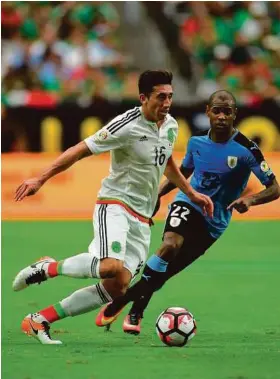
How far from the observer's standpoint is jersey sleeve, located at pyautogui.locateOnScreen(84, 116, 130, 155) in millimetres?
7298

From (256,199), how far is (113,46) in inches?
537

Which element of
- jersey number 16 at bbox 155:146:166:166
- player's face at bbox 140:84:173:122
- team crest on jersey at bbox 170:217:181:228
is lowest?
team crest on jersey at bbox 170:217:181:228

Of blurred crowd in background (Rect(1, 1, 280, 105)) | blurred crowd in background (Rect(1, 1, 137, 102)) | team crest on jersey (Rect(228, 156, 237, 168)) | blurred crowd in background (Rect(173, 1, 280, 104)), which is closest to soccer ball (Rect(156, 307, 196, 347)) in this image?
team crest on jersey (Rect(228, 156, 237, 168))

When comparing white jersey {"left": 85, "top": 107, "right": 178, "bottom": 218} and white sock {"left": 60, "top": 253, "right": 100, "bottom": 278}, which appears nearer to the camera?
white sock {"left": 60, "top": 253, "right": 100, "bottom": 278}

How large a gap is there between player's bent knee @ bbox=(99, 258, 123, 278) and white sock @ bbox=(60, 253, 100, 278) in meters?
0.03

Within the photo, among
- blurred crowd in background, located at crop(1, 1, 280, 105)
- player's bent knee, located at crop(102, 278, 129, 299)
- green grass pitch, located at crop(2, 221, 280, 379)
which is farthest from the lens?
blurred crowd in background, located at crop(1, 1, 280, 105)

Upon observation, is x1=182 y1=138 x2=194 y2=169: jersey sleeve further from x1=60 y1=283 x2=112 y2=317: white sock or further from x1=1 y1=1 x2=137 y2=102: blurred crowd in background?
x1=1 y1=1 x2=137 y2=102: blurred crowd in background

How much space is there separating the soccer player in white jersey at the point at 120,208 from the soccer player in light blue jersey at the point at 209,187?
581mm

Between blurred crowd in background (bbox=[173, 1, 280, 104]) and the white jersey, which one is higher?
blurred crowd in background (bbox=[173, 1, 280, 104])

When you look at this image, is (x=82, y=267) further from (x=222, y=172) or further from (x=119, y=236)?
(x=222, y=172)

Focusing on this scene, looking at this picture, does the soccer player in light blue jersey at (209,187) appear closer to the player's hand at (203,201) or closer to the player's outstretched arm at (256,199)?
the player's outstretched arm at (256,199)

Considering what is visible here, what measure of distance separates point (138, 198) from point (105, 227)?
0.35 metres

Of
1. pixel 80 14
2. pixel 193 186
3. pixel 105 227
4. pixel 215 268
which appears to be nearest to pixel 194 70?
pixel 80 14

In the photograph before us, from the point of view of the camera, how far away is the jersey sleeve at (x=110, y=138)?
7298mm
